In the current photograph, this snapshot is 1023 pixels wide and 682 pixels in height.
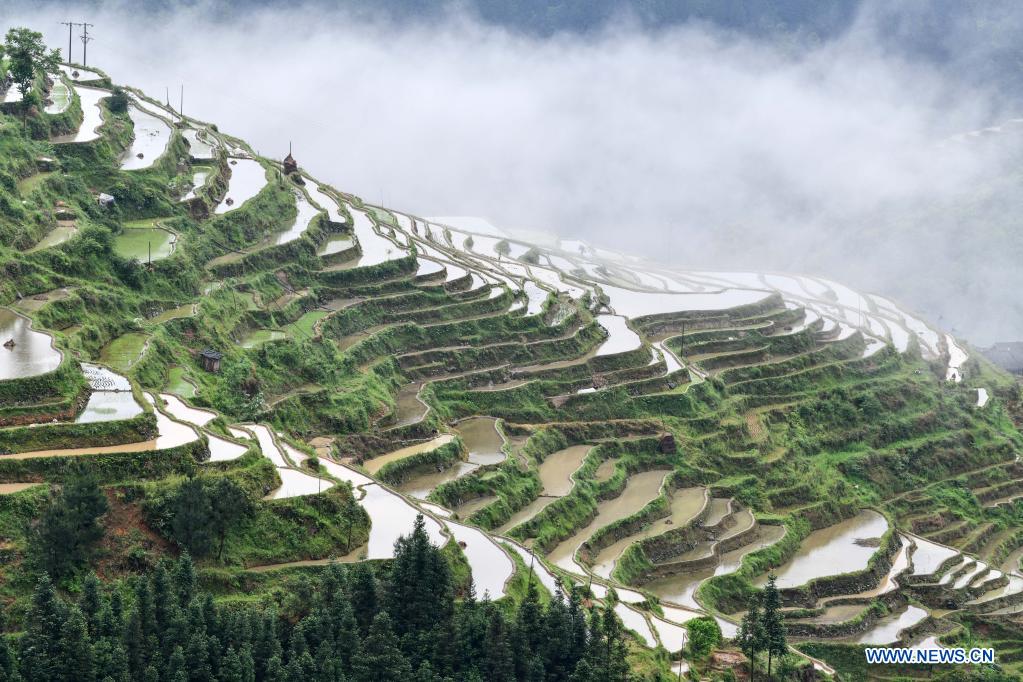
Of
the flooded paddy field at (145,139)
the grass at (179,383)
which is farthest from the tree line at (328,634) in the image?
the flooded paddy field at (145,139)

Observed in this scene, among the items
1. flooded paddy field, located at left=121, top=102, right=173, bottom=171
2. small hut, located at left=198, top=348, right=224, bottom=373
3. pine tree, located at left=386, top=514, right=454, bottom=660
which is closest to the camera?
pine tree, located at left=386, top=514, right=454, bottom=660

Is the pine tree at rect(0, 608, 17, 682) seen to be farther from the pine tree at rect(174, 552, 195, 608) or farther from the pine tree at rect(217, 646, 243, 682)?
the pine tree at rect(174, 552, 195, 608)

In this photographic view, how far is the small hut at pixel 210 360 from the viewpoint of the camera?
47188 millimetres

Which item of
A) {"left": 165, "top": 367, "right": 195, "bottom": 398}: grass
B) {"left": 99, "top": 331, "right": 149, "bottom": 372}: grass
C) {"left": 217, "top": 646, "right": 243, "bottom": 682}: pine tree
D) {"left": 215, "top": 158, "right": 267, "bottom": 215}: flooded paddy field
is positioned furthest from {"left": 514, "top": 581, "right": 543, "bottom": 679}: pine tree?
{"left": 215, "top": 158, "right": 267, "bottom": 215}: flooded paddy field

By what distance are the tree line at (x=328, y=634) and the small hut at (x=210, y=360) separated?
11735mm

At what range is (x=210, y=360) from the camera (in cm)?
4725

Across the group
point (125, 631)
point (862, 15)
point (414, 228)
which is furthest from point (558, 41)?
point (125, 631)

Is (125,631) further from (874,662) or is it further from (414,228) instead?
(414,228)

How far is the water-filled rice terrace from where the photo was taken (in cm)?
3819

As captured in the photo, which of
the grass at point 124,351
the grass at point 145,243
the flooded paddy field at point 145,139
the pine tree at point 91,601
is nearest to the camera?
the pine tree at point 91,601

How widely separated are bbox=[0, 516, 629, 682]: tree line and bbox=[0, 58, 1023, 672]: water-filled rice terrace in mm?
1676

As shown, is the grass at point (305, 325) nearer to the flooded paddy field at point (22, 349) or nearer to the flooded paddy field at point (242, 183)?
the flooded paddy field at point (242, 183)

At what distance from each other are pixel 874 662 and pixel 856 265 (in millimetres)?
63251

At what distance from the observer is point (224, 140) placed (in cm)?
7175
